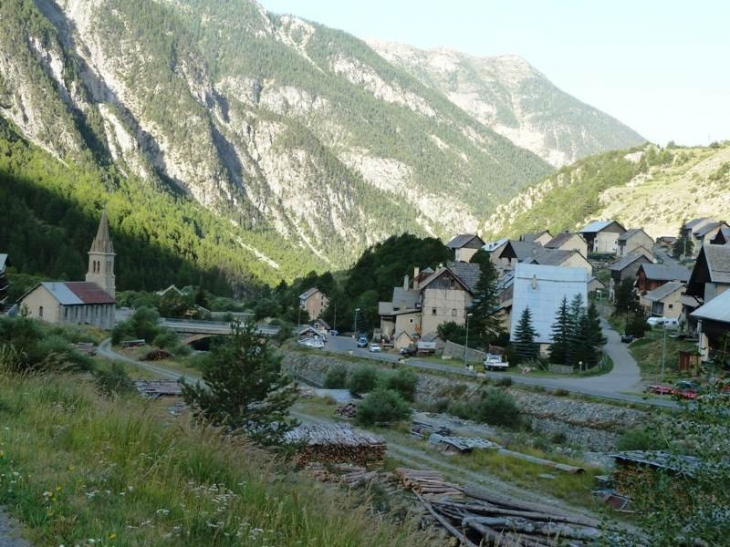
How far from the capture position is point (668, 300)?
64.2 metres

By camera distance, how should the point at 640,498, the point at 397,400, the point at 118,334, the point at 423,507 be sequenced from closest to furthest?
1. the point at 640,498
2. the point at 423,507
3. the point at 397,400
4. the point at 118,334

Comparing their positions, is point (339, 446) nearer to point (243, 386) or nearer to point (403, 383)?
point (243, 386)

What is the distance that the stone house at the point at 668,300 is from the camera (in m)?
63.7

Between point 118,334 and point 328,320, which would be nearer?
point 118,334

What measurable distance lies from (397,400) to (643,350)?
23.5 metres

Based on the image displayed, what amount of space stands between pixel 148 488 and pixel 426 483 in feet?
47.1

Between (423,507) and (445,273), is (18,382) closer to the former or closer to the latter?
(423,507)

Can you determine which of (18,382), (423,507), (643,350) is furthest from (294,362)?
(18,382)

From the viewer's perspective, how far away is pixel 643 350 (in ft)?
171

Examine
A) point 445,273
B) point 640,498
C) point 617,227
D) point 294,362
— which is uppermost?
point 617,227

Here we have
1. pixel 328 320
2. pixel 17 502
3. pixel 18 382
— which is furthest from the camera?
pixel 328 320

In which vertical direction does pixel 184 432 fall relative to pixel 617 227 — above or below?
below

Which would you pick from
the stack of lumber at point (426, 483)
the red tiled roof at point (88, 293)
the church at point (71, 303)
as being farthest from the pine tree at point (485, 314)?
the red tiled roof at point (88, 293)

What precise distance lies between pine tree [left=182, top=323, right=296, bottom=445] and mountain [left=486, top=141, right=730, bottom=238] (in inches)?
4485
